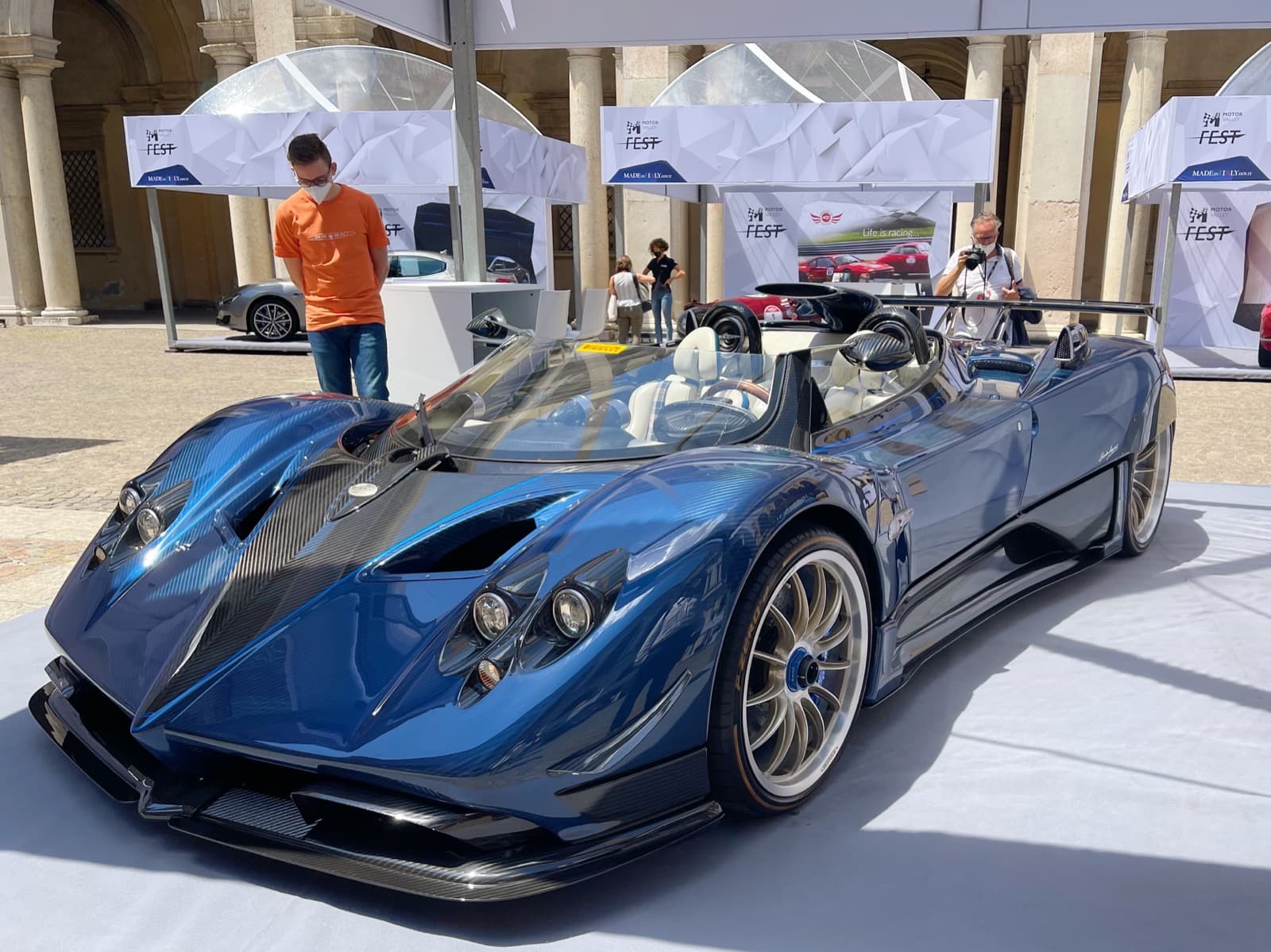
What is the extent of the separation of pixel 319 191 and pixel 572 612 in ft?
11.3

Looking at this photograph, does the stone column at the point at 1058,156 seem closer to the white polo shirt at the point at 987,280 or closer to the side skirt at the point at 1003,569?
the white polo shirt at the point at 987,280

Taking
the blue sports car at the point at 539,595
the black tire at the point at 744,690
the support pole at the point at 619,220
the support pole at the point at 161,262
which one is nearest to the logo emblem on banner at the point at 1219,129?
the support pole at the point at 619,220

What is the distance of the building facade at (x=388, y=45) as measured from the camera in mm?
14602

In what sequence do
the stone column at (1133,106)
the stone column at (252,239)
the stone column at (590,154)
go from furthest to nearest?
the stone column at (590,154) < the stone column at (252,239) < the stone column at (1133,106)

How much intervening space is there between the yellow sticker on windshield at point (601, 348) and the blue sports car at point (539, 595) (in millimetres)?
28

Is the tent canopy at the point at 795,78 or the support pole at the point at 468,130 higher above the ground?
the tent canopy at the point at 795,78

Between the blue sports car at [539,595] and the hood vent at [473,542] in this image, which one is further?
the hood vent at [473,542]

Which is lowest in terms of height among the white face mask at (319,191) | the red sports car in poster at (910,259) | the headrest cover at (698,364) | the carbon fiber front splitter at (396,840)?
the carbon fiber front splitter at (396,840)

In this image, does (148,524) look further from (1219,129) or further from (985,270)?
(1219,129)

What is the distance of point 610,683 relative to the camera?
6.33 ft

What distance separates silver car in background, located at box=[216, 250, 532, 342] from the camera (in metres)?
14.2

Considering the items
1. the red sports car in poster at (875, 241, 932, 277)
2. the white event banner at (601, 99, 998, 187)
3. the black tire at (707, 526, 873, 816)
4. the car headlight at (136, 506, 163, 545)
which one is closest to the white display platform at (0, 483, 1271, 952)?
the black tire at (707, 526, 873, 816)

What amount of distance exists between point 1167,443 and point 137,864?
3.92 meters

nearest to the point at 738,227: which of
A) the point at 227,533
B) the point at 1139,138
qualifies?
the point at 1139,138
